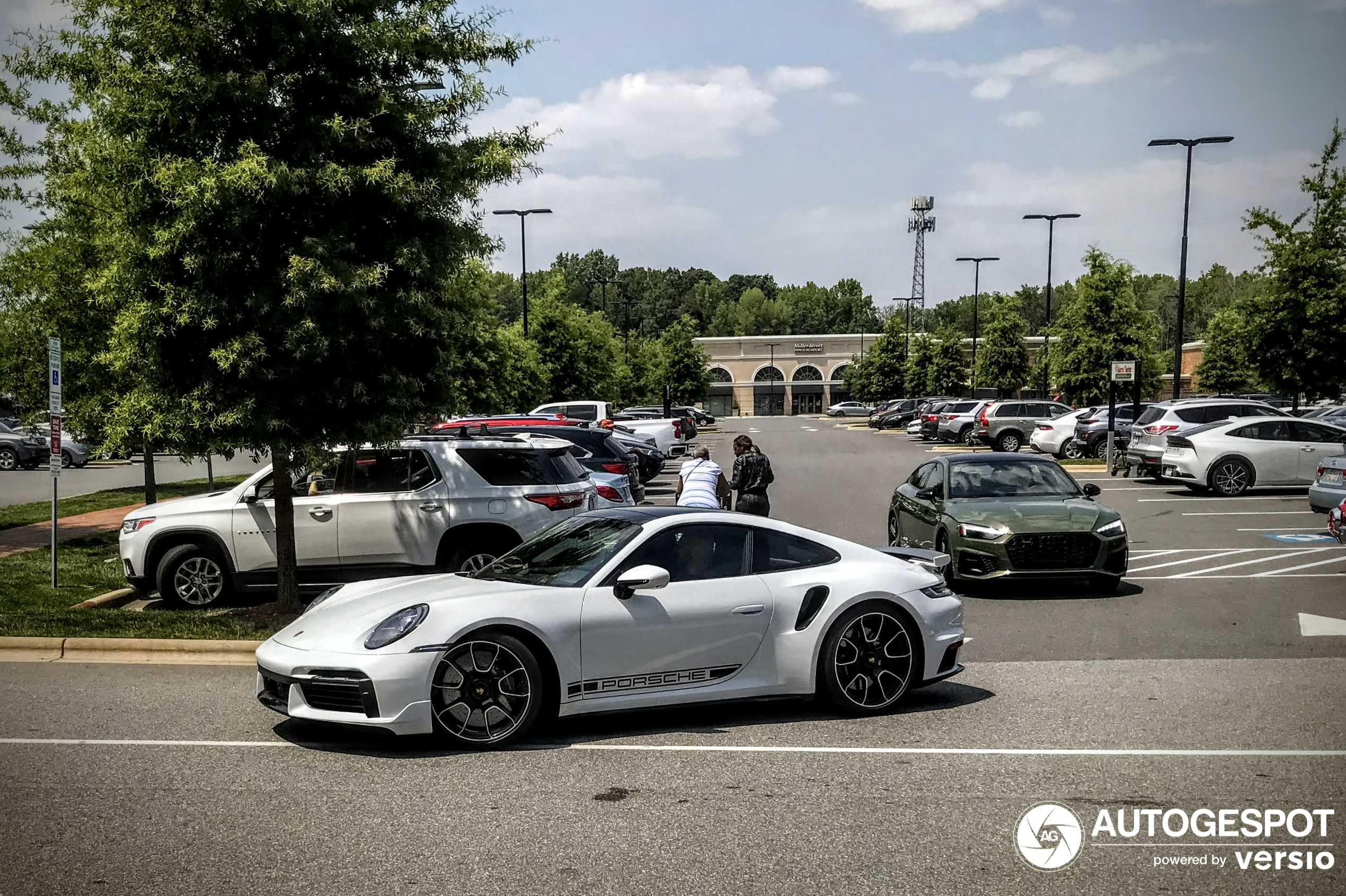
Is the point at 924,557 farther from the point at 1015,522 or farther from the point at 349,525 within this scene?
the point at 349,525

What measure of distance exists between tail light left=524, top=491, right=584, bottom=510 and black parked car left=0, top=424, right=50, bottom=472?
103 feet

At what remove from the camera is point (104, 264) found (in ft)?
45.7

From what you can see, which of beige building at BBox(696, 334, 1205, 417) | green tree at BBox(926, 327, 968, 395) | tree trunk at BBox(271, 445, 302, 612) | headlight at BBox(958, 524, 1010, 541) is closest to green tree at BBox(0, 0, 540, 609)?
tree trunk at BBox(271, 445, 302, 612)

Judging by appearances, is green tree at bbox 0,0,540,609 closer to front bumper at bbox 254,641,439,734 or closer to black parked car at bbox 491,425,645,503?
front bumper at bbox 254,641,439,734

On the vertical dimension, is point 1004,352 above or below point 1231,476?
above

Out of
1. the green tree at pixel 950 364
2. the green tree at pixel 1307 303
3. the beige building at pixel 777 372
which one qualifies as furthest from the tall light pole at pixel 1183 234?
the beige building at pixel 777 372

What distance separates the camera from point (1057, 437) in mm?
36719

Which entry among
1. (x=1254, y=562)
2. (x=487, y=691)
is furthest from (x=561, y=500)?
(x=1254, y=562)

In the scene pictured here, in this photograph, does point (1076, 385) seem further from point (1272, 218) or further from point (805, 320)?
point (805, 320)

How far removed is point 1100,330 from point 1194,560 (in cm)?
2764

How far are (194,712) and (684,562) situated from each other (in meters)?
3.39

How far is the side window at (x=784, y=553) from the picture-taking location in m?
7.70

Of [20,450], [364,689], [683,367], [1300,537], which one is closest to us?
[364,689]

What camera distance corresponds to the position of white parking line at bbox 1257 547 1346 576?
14578 millimetres
